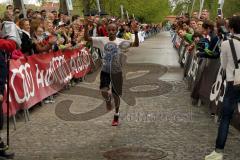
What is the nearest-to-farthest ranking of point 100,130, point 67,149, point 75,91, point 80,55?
point 67,149
point 100,130
point 75,91
point 80,55

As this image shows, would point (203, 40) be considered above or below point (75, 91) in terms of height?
above

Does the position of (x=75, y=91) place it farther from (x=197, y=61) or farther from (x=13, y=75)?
(x=13, y=75)

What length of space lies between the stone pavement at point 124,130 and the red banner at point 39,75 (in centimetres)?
→ 36

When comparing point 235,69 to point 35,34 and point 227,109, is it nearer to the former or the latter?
point 227,109

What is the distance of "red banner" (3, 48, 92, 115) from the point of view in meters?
9.47

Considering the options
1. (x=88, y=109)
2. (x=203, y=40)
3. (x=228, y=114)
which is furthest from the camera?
(x=203, y=40)

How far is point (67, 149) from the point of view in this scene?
7.53m

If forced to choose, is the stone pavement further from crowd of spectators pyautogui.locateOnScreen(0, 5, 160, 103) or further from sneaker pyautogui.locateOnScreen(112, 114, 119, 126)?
crowd of spectators pyautogui.locateOnScreen(0, 5, 160, 103)

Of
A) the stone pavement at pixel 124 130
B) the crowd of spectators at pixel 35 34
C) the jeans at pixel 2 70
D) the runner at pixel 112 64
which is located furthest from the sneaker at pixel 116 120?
the jeans at pixel 2 70

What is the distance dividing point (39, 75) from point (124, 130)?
3.18 metres

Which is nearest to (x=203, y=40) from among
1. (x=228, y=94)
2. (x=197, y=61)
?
(x=197, y=61)

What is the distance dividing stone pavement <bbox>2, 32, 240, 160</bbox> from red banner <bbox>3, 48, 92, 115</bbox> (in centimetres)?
36

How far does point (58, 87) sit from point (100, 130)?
4.46 m

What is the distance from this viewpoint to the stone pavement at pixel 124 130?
7.31m
